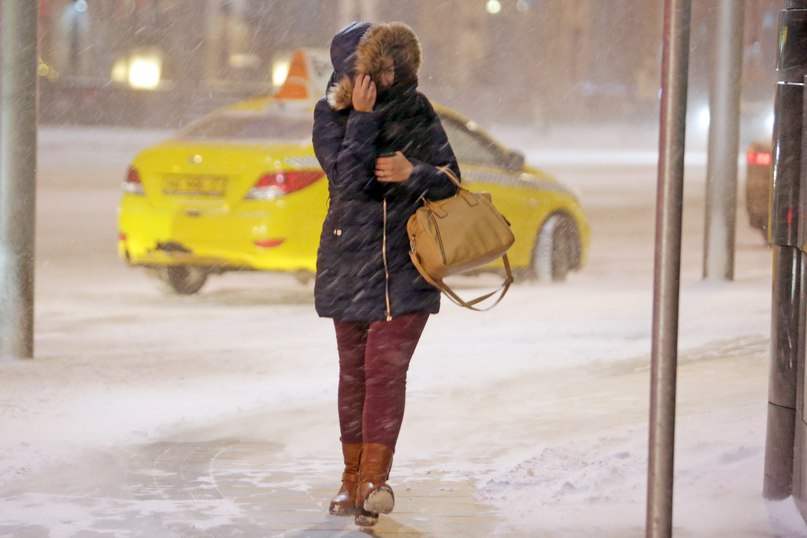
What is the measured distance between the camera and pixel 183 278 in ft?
37.4

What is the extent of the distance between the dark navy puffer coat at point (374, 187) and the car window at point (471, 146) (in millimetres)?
6480

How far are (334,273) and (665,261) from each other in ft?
4.61

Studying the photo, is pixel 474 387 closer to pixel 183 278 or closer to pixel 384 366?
pixel 384 366

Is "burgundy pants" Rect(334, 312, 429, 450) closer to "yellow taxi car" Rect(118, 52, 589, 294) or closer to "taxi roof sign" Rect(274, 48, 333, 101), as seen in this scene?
"yellow taxi car" Rect(118, 52, 589, 294)

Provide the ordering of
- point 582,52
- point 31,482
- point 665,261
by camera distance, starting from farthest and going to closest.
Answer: point 582,52 → point 31,482 → point 665,261

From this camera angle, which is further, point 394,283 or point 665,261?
point 394,283

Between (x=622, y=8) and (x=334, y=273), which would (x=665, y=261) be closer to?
(x=334, y=273)

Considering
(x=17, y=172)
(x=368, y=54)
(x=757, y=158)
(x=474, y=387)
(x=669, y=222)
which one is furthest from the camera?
(x=757, y=158)

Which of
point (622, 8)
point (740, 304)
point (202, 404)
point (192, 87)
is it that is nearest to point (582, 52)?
point (622, 8)

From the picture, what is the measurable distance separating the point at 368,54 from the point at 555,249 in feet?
23.3

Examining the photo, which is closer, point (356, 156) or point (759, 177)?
point (356, 156)

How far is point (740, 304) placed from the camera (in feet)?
35.2

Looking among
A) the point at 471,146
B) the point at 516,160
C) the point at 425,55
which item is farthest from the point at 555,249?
the point at 425,55

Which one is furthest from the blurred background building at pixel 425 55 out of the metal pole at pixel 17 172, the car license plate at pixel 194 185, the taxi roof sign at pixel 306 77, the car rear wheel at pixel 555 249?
the metal pole at pixel 17 172
